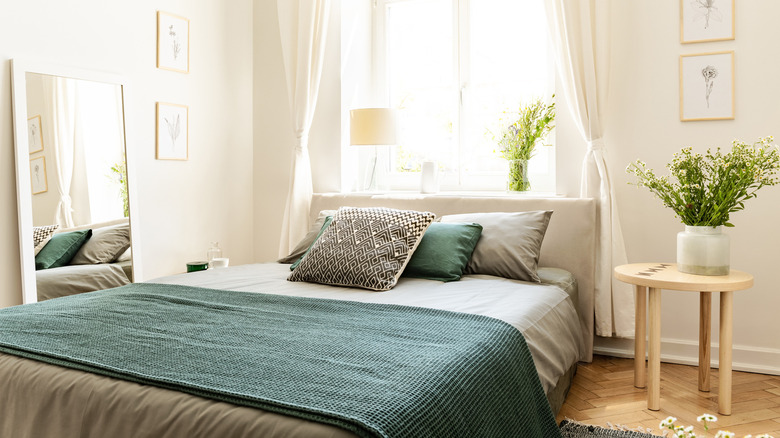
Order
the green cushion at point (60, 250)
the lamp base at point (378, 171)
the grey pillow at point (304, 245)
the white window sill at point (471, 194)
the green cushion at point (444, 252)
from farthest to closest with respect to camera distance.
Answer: the lamp base at point (378, 171)
the white window sill at point (471, 194)
the grey pillow at point (304, 245)
the green cushion at point (60, 250)
the green cushion at point (444, 252)

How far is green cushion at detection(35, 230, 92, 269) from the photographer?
2.92 m

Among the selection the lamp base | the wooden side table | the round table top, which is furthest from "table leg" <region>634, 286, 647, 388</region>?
the lamp base

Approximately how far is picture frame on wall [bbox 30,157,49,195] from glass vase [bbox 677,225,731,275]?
119 inches

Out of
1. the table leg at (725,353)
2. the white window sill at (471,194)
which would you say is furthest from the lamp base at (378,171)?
the table leg at (725,353)

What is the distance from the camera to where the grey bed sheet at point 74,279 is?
9.57 ft

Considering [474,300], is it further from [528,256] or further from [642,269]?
[642,269]

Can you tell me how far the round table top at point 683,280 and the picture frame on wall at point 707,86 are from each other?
0.90m

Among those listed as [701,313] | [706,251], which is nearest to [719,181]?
[706,251]

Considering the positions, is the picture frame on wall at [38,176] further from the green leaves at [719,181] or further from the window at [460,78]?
the green leaves at [719,181]

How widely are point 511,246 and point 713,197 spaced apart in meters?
0.87

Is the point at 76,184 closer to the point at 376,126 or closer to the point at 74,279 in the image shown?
the point at 74,279

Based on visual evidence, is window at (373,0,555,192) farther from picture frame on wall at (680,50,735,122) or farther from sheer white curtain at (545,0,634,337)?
picture frame on wall at (680,50,735,122)

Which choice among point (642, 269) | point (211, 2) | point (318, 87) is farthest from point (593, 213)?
point (211, 2)

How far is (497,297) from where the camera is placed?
2.32 m
